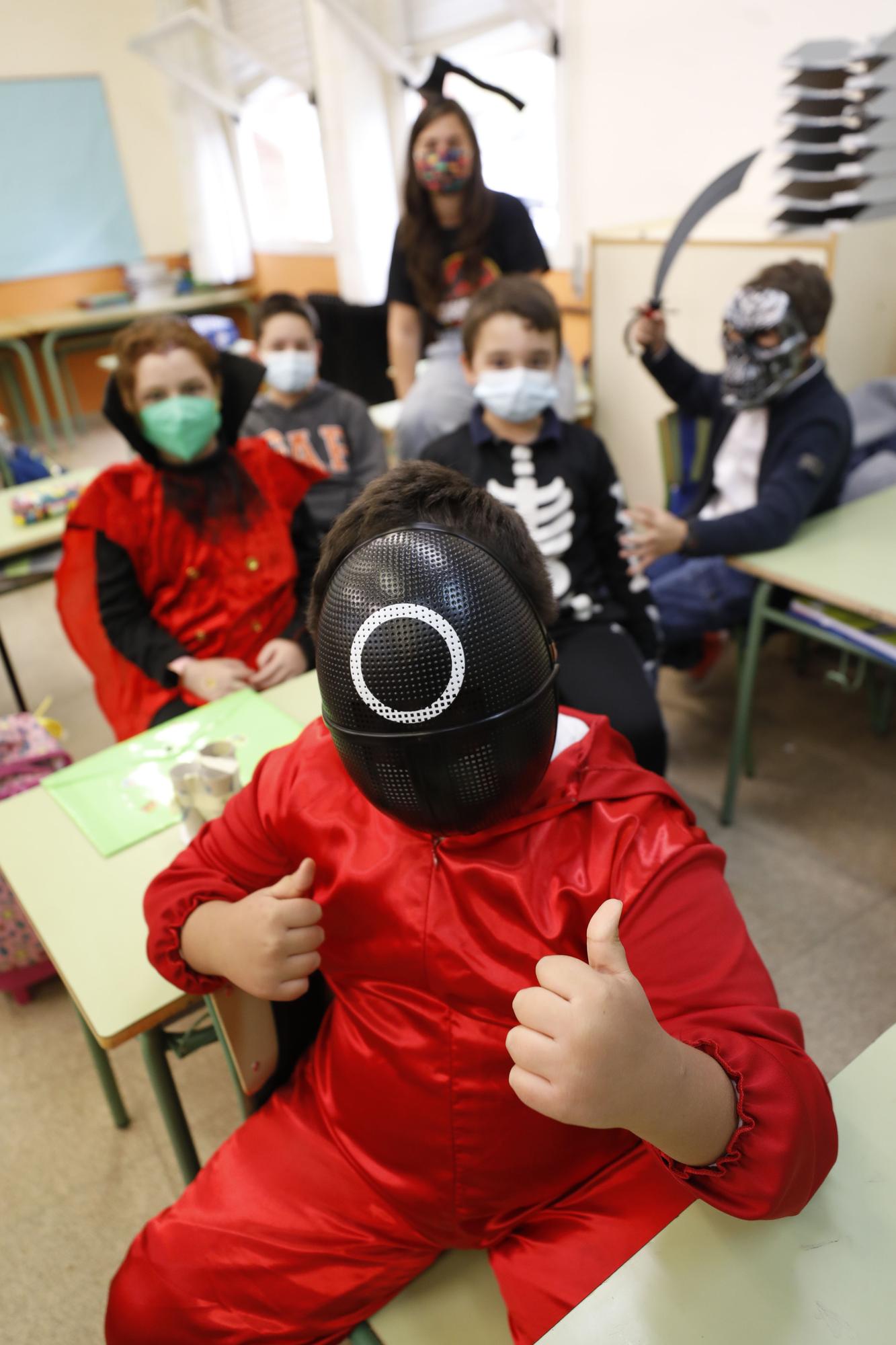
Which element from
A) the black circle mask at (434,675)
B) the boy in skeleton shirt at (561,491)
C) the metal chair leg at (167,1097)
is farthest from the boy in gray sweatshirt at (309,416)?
the black circle mask at (434,675)

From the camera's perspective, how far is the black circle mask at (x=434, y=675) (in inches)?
24.5

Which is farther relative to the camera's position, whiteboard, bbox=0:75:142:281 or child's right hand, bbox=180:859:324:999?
whiteboard, bbox=0:75:142:281

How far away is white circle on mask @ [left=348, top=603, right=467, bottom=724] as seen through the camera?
618 millimetres

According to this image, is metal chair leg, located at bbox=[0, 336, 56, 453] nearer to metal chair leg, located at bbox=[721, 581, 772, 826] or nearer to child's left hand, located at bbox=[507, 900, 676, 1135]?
metal chair leg, located at bbox=[721, 581, 772, 826]

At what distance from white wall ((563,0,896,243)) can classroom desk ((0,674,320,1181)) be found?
2480 millimetres

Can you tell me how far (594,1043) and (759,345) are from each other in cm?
186

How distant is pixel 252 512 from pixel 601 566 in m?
0.76

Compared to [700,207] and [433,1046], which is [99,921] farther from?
[700,207]

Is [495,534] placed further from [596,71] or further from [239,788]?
[596,71]

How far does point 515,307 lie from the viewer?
1.81m

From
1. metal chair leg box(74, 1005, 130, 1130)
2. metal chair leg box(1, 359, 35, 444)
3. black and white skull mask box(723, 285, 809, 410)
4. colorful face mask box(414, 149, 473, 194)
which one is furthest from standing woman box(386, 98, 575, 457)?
metal chair leg box(1, 359, 35, 444)

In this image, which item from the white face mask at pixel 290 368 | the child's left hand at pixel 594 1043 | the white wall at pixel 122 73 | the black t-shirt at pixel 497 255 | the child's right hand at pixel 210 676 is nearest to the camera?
the child's left hand at pixel 594 1043

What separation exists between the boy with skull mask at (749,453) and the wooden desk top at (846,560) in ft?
0.15

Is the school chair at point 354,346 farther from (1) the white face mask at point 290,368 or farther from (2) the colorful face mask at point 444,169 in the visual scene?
(1) the white face mask at point 290,368
